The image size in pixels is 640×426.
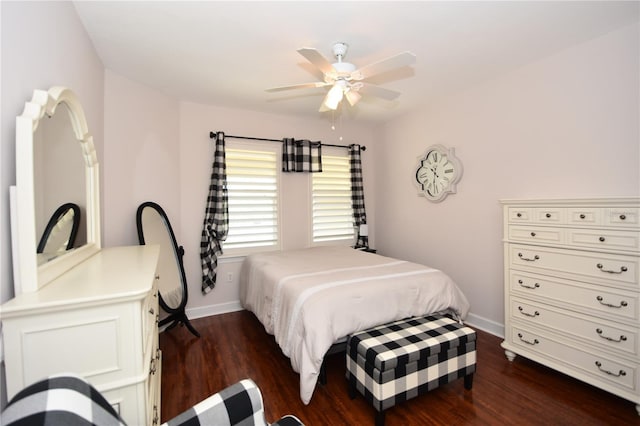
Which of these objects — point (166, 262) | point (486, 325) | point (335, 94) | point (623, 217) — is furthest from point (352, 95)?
point (486, 325)

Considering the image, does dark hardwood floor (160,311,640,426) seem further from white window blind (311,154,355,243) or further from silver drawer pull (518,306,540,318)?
white window blind (311,154,355,243)

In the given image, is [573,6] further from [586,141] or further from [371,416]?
[371,416]

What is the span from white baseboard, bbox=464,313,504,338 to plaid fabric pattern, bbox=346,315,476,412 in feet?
3.69

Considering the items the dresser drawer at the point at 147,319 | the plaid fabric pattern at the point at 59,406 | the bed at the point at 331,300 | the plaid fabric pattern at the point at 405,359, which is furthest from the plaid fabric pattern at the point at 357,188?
the plaid fabric pattern at the point at 59,406

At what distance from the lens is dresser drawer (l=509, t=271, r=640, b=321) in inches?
73.7

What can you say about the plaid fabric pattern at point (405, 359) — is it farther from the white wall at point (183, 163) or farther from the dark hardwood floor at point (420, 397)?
the white wall at point (183, 163)

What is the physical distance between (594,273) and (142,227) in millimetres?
3635

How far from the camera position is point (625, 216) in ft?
6.13

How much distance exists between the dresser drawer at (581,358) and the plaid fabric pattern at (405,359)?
67 cm

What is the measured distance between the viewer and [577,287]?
6.88 ft

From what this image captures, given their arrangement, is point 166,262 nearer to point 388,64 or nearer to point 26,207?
point 26,207

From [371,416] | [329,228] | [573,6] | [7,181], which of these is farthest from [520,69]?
[7,181]

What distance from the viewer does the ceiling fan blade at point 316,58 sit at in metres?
1.76

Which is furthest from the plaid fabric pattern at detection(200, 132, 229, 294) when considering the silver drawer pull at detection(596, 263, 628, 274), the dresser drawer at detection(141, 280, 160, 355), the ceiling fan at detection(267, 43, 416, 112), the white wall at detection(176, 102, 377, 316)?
the silver drawer pull at detection(596, 263, 628, 274)
